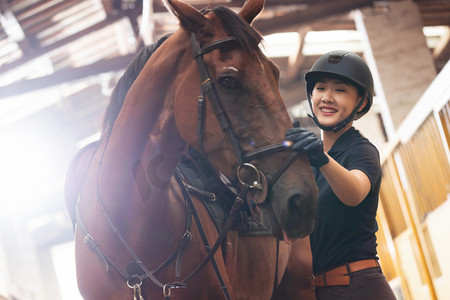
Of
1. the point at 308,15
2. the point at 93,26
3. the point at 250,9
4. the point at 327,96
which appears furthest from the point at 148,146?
the point at 93,26

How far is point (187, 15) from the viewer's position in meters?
2.50

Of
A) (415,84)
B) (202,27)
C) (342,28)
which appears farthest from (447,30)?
(202,27)

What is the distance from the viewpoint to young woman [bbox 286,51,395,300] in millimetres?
2543

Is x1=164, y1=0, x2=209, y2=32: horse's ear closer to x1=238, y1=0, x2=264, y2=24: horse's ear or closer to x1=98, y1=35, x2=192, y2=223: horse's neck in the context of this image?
x1=98, y1=35, x2=192, y2=223: horse's neck

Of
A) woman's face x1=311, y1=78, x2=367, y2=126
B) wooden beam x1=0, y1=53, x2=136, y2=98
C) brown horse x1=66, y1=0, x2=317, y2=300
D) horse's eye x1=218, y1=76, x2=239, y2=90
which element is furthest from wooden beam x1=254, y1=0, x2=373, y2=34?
horse's eye x1=218, y1=76, x2=239, y2=90

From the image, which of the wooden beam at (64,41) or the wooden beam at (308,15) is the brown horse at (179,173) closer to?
the wooden beam at (308,15)

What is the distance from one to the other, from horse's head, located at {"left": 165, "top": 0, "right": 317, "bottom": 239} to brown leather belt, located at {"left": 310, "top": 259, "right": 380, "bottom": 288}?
59 cm

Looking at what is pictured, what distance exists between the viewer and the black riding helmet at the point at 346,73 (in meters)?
2.88

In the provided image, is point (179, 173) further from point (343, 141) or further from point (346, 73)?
point (346, 73)

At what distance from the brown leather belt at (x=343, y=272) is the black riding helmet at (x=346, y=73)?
→ 2.02 feet

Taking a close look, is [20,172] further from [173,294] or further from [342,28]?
[173,294]

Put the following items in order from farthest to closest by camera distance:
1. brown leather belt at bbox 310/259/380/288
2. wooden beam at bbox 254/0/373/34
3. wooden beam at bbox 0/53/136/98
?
wooden beam at bbox 254/0/373/34
wooden beam at bbox 0/53/136/98
brown leather belt at bbox 310/259/380/288

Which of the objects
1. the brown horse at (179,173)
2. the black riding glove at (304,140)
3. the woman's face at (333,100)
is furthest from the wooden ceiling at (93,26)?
the black riding glove at (304,140)

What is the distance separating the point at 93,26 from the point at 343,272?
9933 mm
